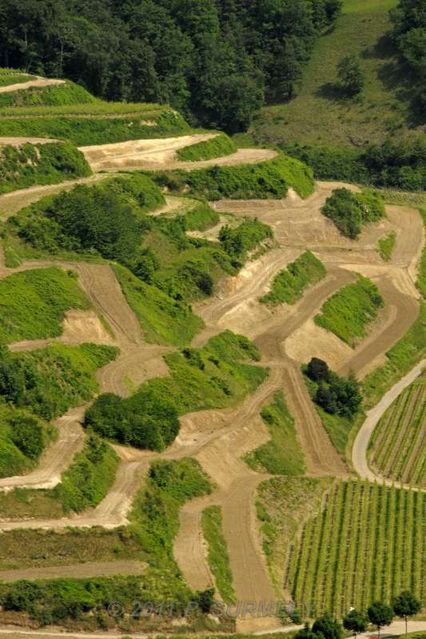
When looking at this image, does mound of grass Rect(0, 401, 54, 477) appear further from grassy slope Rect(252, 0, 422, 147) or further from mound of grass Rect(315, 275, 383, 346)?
grassy slope Rect(252, 0, 422, 147)

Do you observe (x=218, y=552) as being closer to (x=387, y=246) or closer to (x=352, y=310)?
(x=352, y=310)

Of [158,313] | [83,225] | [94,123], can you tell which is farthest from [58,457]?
[94,123]

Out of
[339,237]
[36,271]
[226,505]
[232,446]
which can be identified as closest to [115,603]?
[226,505]

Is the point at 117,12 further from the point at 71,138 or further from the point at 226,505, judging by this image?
the point at 226,505

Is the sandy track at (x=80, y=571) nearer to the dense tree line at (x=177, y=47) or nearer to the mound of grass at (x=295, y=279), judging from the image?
the mound of grass at (x=295, y=279)

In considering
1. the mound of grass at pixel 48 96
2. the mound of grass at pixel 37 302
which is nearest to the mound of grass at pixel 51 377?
the mound of grass at pixel 37 302

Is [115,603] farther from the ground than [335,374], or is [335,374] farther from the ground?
[115,603]
